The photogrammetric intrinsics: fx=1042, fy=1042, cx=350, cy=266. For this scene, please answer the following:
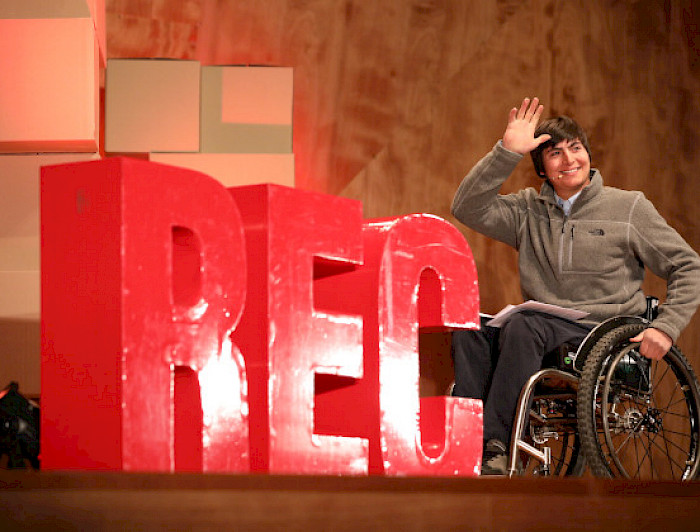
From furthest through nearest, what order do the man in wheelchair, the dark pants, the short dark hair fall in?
the short dark hair, the man in wheelchair, the dark pants

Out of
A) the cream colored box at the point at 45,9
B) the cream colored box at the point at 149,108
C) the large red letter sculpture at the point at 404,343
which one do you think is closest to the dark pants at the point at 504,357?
the large red letter sculpture at the point at 404,343

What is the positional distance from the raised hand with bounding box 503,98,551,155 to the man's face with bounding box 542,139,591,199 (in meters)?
0.07

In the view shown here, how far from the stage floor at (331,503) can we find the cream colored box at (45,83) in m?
1.75

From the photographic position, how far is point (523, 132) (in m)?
3.23

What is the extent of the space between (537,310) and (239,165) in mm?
1172

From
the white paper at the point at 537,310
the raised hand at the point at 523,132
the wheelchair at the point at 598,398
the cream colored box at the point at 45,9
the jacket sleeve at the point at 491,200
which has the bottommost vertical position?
Result: the wheelchair at the point at 598,398

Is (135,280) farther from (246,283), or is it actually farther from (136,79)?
(136,79)

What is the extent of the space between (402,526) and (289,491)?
0.18 metres

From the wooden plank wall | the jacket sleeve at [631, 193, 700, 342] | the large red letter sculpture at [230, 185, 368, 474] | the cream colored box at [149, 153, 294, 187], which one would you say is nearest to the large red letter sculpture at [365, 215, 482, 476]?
the large red letter sculpture at [230, 185, 368, 474]

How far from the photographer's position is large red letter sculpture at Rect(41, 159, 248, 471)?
78.7 inches

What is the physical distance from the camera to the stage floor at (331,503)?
153cm

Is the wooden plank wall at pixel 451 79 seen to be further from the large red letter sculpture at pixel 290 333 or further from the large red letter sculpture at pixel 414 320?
the large red letter sculpture at pixel 290 333

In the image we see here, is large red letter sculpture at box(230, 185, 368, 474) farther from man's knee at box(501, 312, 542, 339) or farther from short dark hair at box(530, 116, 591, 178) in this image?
short dark hair at box(530, 116, 591, 178)

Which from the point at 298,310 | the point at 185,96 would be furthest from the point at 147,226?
the point at 185,96
